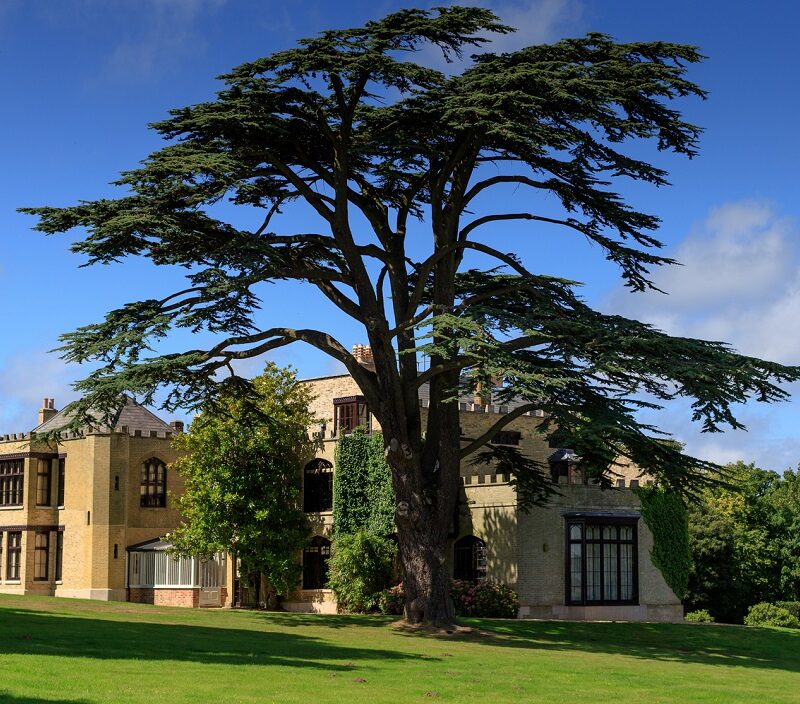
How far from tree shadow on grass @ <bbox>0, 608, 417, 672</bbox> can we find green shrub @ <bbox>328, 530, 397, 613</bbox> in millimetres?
10226

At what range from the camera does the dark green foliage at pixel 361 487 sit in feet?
136

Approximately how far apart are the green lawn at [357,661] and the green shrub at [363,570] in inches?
149

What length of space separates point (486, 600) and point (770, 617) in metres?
14.4

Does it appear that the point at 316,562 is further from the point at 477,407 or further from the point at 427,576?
the point at 427,576

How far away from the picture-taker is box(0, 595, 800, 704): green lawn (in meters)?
18.3

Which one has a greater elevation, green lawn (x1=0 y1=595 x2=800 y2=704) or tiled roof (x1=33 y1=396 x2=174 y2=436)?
tiled roof (x1=33 y1=396 x2=174 y2=436)

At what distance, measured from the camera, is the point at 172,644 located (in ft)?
80.0

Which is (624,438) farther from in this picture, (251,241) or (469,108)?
(251,241)

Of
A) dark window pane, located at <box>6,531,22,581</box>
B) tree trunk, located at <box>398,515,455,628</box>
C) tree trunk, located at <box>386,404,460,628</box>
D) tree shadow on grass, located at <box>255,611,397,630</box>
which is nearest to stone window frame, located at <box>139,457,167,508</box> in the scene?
dark window pane, located at <box>6,531,22,581</box>

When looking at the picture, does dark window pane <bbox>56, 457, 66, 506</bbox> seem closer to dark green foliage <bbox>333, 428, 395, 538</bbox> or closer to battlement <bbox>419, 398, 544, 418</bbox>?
dark green foliage <bbox>333, 428, 395, 538</bbox>

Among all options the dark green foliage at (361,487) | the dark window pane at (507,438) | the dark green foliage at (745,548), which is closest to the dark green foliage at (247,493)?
the dark green foliage at (361,487)

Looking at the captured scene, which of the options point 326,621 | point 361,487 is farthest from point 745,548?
point 326,621

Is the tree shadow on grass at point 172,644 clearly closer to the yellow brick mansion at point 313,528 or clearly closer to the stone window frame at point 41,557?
the yellow brick mansion at point 313,528

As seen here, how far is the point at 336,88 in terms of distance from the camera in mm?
30094
